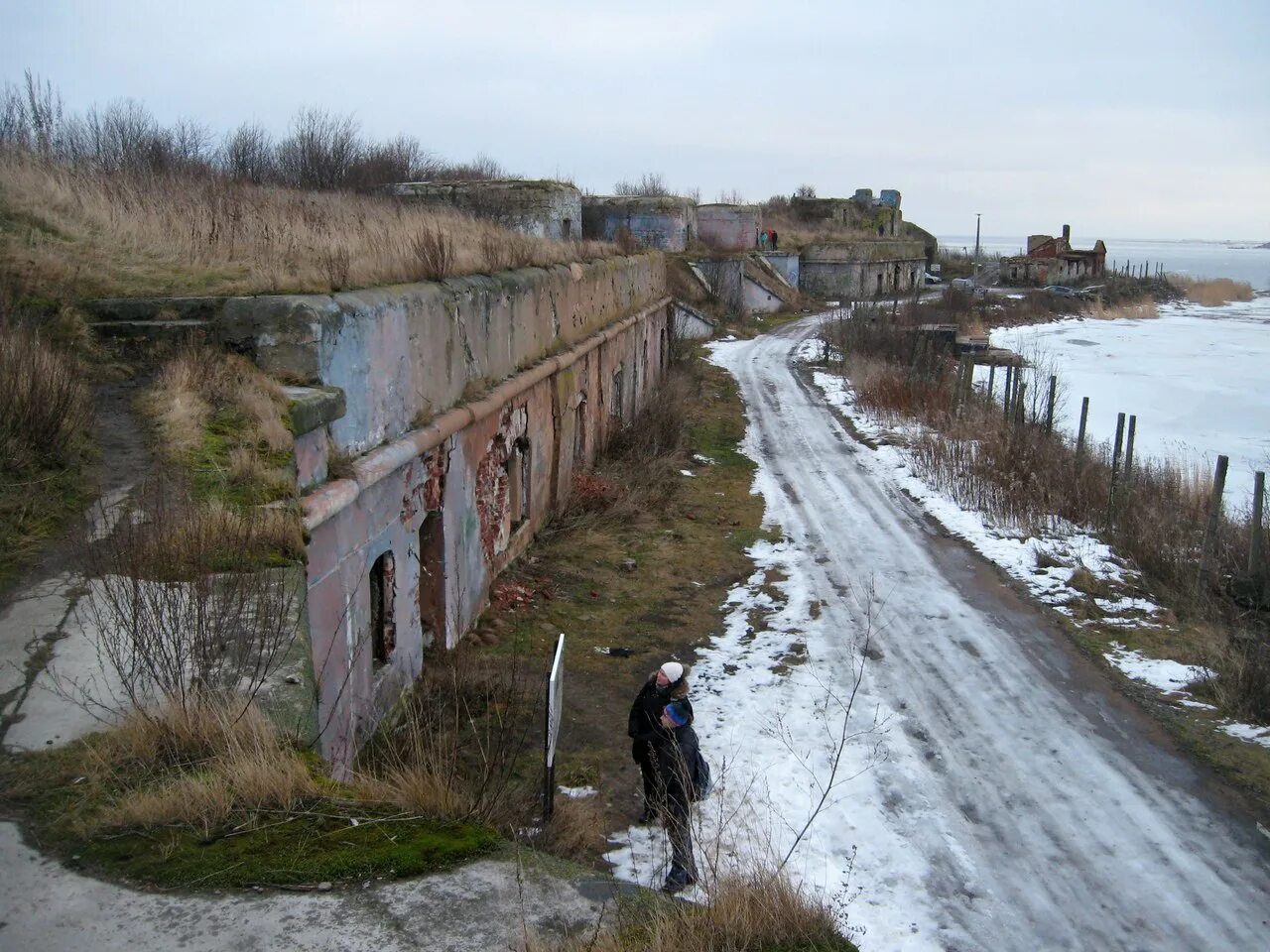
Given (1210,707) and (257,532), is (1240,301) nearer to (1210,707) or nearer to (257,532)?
(1210,707)

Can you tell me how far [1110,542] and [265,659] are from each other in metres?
11.3

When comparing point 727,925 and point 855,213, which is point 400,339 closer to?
point 727,925

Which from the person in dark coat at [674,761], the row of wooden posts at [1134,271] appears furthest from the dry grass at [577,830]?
the row of wooden posts at [1134,271]

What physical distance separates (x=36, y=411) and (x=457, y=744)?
310 centimetres

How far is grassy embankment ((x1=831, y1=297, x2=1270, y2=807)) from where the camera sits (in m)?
8.48

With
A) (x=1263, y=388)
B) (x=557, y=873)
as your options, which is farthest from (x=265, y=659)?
(x=1263, y=388)

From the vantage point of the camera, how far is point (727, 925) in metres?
3.49

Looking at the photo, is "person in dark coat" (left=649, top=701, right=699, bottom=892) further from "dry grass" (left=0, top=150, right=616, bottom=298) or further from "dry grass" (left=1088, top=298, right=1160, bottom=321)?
"dry grass" (left=1088, top=298, right=1160, bottom=321)

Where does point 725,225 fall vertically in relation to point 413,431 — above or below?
above

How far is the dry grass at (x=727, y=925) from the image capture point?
3363mm

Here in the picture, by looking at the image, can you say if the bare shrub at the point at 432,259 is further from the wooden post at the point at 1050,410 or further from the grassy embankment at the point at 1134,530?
the wooden post at the point at 1050,410

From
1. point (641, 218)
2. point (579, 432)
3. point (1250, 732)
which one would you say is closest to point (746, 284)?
point (641, 218)

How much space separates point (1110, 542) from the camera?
12.9 m

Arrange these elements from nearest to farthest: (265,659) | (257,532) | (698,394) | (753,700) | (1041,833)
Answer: (265,659), (257,532), (1041,833), (753,700), (698,394)
